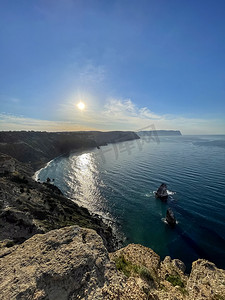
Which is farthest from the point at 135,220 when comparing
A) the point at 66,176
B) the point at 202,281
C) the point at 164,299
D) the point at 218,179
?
the point at 66,176

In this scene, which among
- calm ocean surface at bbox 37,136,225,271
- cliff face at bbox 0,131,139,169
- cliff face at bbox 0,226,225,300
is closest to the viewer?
cliff face at bbox 0,226,225,300

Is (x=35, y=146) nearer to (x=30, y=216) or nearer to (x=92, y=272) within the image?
(x=30, y=216)

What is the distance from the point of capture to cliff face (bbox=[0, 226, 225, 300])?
8.74 metres

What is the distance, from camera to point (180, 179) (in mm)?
54312

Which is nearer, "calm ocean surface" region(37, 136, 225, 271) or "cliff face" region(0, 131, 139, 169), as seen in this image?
"calm ocean surface" region(37, 136, 225, 271)

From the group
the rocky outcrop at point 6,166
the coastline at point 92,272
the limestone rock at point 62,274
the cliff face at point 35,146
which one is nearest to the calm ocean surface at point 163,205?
the coastline at point 92,272

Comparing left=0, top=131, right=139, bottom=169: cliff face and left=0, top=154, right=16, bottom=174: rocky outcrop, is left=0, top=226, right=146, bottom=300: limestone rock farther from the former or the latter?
left=0, top=131, right=139, bottom=169: cliff face

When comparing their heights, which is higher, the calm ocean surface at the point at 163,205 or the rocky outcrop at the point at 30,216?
the rocky outcrop at the point at 30,216

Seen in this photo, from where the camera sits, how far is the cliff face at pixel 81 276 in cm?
874

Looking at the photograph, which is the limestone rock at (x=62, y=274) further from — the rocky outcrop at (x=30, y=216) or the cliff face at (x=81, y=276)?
the rocky outcrop at (x=30, y=216)

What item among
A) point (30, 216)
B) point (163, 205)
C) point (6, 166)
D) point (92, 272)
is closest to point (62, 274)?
point (92, 272)

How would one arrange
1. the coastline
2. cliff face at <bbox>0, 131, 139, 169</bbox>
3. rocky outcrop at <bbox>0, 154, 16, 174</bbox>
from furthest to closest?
cliff face at <bbox>0, 131, 139, 169</bbox> → rocky outcrop at <bbox>0, 154, 16, 174</bbox> → the coastline

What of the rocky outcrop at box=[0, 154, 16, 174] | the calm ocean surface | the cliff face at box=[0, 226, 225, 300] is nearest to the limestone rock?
the cliff face at box=[0, 226, 225, 300]

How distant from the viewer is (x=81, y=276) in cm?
964
